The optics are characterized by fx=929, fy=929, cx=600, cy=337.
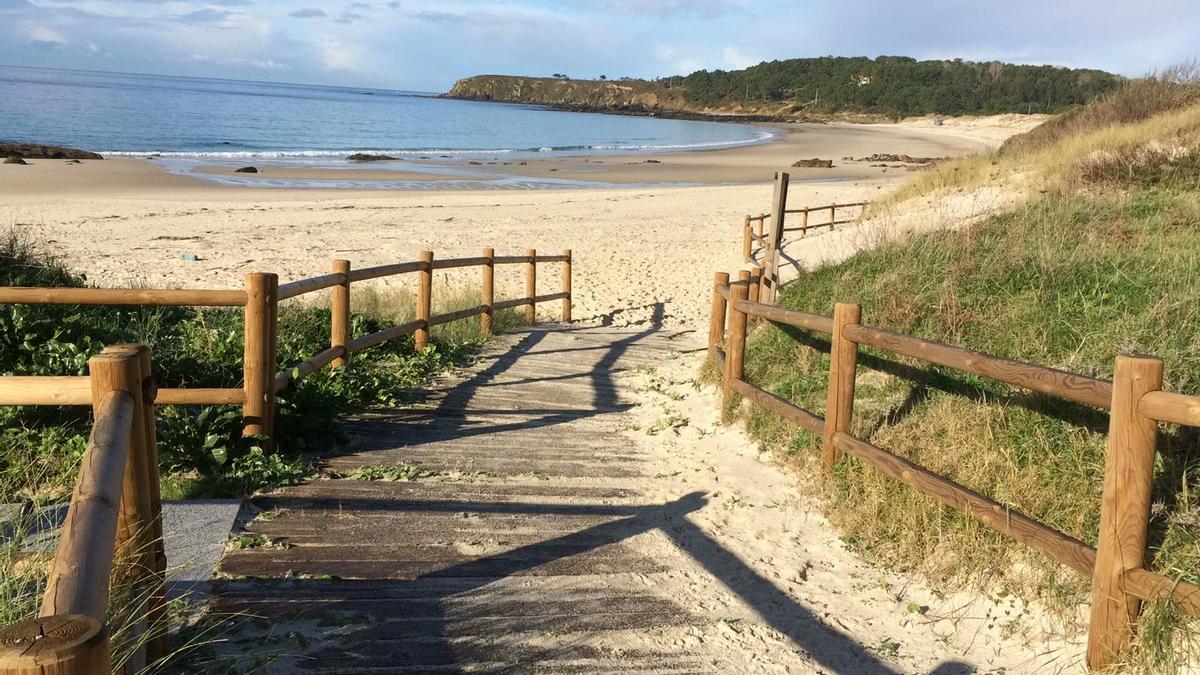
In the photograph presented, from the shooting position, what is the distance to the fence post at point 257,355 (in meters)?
5.34

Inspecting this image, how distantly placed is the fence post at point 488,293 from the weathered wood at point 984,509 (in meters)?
6.09

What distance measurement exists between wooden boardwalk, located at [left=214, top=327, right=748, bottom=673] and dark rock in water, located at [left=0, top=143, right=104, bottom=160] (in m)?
35.1

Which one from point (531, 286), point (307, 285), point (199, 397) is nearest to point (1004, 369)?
point (199, 397)

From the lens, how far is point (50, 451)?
5.00 metres

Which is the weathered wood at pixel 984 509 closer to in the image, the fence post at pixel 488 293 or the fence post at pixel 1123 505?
the fence post at pixel 1123 505

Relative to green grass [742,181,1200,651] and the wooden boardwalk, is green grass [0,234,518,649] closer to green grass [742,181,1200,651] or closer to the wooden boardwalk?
the wooden boardwalk

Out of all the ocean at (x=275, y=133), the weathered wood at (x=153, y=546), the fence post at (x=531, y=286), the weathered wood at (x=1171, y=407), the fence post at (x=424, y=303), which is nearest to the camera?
the weathered wood at (x=153, y=546)

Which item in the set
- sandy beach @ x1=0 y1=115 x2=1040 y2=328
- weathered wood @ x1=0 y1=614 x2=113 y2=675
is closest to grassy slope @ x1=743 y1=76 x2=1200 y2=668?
weathered wood @ x1=0 y1=614 x2=113 y2=675

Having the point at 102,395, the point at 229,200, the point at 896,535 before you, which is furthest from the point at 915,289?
the point at 229,200

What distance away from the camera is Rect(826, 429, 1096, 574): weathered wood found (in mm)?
3541

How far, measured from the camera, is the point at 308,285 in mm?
6289

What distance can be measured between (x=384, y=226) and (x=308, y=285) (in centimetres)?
1479

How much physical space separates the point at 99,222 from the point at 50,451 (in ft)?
54.7

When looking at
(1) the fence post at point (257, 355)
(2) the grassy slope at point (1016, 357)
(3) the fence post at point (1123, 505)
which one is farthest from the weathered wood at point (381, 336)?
(3) the fence post at point (1123, 505)
